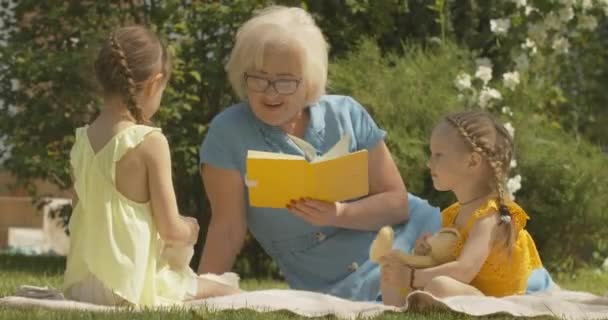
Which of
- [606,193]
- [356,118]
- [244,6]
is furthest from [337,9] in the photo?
[356,118]

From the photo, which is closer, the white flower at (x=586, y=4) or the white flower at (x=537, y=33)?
the white flower at (x=537, y=33)

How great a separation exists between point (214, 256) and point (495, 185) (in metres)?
1.17

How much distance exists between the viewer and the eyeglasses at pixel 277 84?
538cm

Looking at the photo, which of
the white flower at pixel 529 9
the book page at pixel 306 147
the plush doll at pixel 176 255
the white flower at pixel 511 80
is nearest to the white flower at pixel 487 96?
the white flower at pixel 511 80

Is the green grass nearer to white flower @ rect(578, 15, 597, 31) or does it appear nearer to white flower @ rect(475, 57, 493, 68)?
white flower @ rect(475, 57, 493, 68)

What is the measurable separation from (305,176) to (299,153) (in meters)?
0.54

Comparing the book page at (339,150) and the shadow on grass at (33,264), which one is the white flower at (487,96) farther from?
the book page at (339,150)

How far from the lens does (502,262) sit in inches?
197

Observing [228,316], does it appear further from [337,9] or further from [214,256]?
[337,9]

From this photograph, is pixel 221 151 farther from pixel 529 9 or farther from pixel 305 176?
pixel 529 9

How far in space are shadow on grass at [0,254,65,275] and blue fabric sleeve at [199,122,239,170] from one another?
2.28 meters

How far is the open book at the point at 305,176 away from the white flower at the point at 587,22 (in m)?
4.42

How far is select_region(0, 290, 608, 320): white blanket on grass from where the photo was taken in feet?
15.1

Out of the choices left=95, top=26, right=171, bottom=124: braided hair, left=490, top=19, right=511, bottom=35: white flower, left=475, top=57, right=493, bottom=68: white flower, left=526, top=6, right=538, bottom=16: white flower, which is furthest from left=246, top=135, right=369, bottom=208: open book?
left=526, top=6, right=538, bottom=16: white flower
